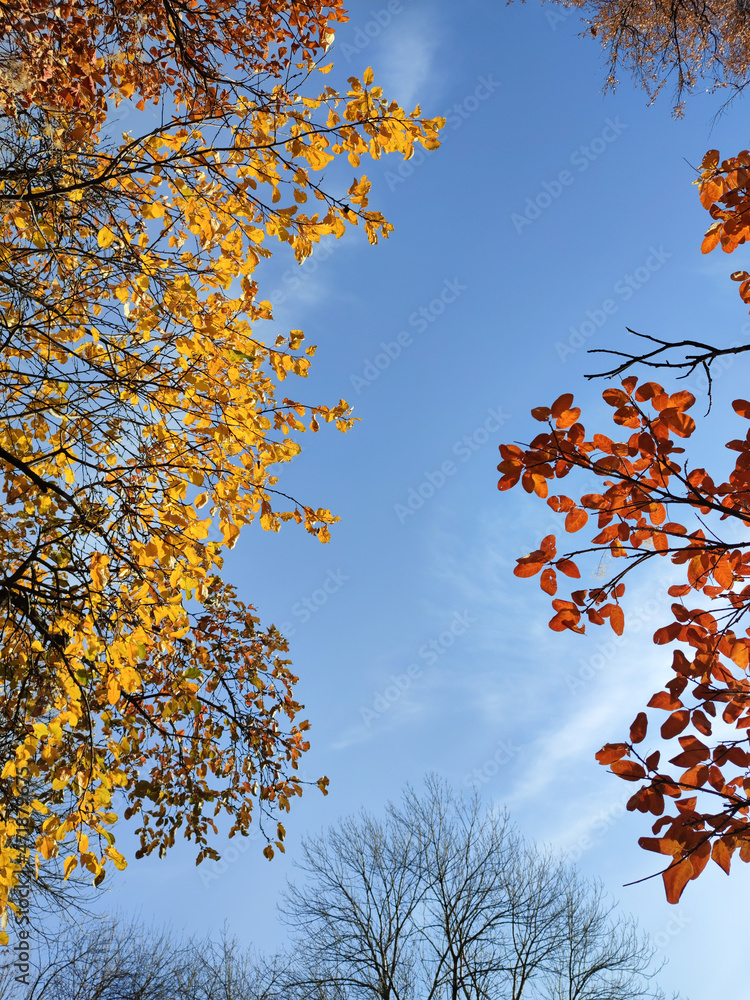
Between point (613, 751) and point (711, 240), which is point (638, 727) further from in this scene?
point (711, 240)

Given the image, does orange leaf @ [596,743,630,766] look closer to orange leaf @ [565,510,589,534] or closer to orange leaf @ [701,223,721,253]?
orange leaf @ [565,510,589,534]

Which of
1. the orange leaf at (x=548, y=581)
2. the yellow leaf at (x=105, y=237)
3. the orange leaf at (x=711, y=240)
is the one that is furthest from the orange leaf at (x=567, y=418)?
the yellow leaf at (x=105, y=237)

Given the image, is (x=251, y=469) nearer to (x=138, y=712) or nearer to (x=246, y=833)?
(x=138, y=712)

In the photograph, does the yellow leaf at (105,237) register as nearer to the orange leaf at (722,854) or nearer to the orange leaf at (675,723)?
the orange leaf at (675,723)

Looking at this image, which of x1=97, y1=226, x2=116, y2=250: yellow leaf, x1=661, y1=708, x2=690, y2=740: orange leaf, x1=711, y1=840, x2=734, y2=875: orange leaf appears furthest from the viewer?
x1=97, y1=226, x2=116, y2=250: yellow leaf

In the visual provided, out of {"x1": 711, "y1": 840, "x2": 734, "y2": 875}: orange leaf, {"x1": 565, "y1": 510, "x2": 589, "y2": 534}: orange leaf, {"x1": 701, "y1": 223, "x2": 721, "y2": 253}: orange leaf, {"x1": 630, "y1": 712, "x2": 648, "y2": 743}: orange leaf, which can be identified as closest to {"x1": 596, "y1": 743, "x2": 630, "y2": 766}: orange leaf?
{"x1": 630, "y1": 712, "x2": 648, "y2": 743}: orange leaf

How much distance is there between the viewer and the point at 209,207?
134 inches

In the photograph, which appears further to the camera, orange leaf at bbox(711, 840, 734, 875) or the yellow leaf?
the yellow leaf

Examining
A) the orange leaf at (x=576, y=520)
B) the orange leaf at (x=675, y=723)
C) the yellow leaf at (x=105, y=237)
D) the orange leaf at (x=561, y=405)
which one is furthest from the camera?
the yellow leaf at (x=105, y=237)

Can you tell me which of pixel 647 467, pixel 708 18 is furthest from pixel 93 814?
pixel 708 18

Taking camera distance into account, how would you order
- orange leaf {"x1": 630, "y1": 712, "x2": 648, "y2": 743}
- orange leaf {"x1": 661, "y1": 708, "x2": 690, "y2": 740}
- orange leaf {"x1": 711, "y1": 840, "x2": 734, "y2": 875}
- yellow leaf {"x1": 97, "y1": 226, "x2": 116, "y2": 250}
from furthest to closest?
yellow leaf {"x1": 97, "y1": 226, "x2": 116, "y2": 250} < orange leaf {"x1": 661, "y1": 708, "x2": 690, "y2": 740} < orange leaf {"x1": 630, "y1": 712, "x2": 648, "y2": 743} < orange leaf {"x1": 711, "y1": 840, "x2": 734, "y2": 875}

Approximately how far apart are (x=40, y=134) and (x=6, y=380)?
126 cm

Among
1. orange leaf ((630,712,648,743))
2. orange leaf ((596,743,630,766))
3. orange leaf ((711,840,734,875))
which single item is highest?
orange leaf ((630,712,648,743))

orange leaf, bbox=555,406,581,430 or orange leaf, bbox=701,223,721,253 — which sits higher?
orange leaf, bbox=701,223,721,253
